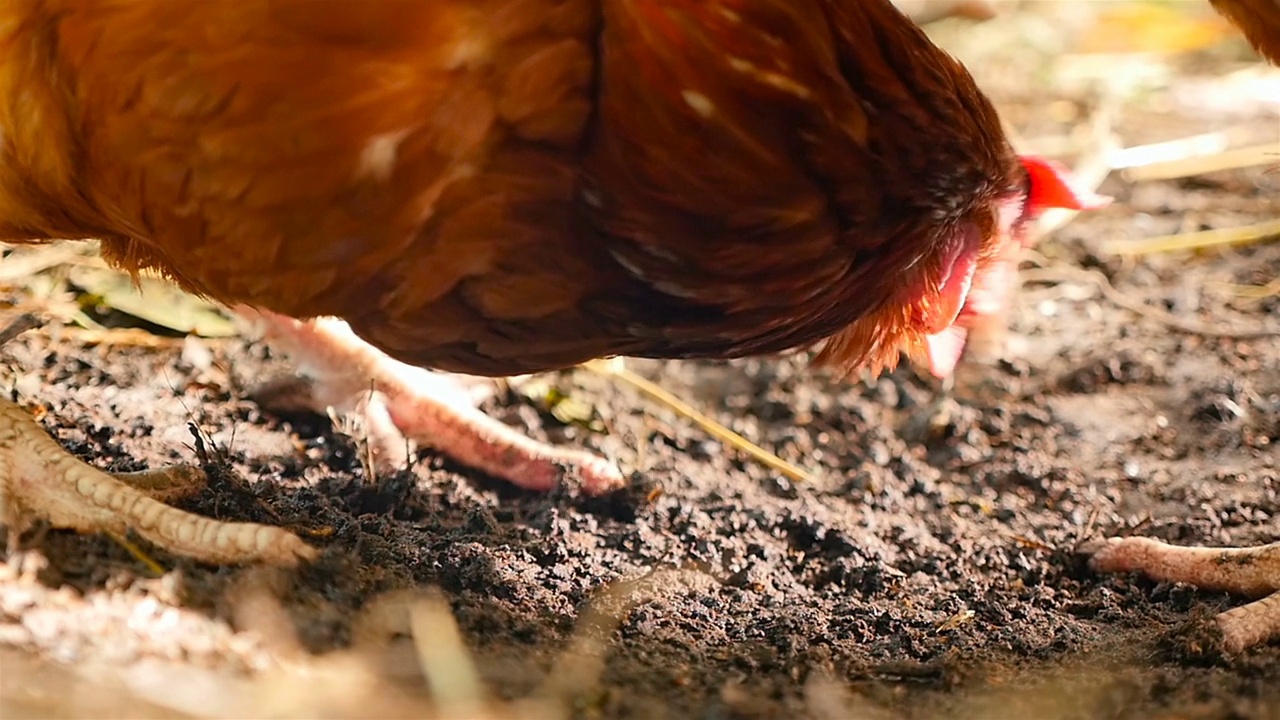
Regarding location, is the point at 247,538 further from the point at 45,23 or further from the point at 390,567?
the point at 45,23

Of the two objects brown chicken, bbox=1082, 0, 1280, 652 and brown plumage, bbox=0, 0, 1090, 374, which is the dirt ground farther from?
brown plumage, bbox=0, 0, 1090, 374

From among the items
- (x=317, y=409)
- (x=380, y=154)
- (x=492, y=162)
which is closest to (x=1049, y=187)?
(x=492, y=162)

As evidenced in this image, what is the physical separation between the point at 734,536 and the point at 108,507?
961mm

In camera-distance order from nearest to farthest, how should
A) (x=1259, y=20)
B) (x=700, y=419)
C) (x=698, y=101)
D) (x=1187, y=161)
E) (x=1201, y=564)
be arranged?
(x=698, y=101), (x=1259, y=20), (x=1201, y=564), (x=700, y=419), (x=1187, y=161)

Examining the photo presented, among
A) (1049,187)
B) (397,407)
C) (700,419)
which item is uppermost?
(1049,187)

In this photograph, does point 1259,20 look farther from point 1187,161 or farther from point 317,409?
point 1187,161

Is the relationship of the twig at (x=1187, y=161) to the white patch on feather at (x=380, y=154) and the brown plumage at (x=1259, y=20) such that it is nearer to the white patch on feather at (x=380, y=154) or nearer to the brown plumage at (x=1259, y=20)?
the brown plumage at (x=1259, y=20)

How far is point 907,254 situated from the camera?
4.68ft

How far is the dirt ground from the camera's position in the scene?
112 centimetres

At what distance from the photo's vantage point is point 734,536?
1870 millimetres

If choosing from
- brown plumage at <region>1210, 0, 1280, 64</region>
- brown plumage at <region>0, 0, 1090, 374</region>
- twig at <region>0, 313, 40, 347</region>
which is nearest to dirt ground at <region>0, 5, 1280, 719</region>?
twig at <region>0, 313, 40, 347</region>

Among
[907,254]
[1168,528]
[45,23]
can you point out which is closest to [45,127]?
[45,23]

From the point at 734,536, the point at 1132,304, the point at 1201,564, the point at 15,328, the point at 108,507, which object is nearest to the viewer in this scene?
the point at 108,507

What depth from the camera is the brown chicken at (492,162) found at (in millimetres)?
1207
